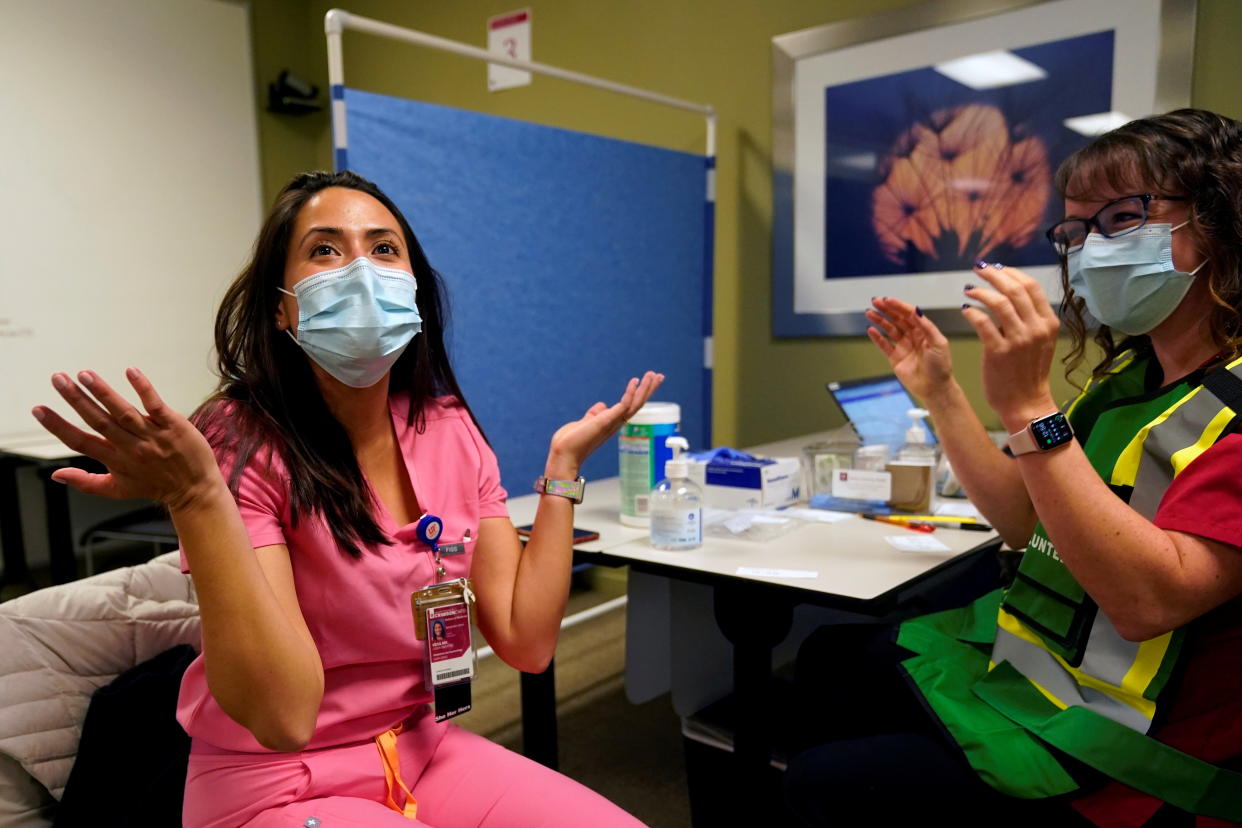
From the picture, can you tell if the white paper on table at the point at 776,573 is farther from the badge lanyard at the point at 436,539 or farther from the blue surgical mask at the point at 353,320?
the blue surgical mask at the point at 353,320

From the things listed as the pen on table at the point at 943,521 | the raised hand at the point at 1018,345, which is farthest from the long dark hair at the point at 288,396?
the pen on table at the point at 943,521

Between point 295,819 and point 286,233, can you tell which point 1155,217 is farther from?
point 295,819

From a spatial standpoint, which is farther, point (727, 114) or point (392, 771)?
point (727, 114)

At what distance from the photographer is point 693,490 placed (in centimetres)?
160

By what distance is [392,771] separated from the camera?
3.43ft

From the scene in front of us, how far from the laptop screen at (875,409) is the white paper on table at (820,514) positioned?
0.26 m

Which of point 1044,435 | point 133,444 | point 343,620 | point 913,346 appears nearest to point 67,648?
point 343,620

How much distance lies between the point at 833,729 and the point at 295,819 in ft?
3.26

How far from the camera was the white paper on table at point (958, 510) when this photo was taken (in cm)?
177

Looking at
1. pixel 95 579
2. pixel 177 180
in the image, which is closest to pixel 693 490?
pixel 95 579

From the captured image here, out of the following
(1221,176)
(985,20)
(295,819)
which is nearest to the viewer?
(295,819)

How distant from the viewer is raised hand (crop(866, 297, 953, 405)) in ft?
4.96

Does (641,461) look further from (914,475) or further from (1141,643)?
(1141,643)

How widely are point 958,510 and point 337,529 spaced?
1311 mm
